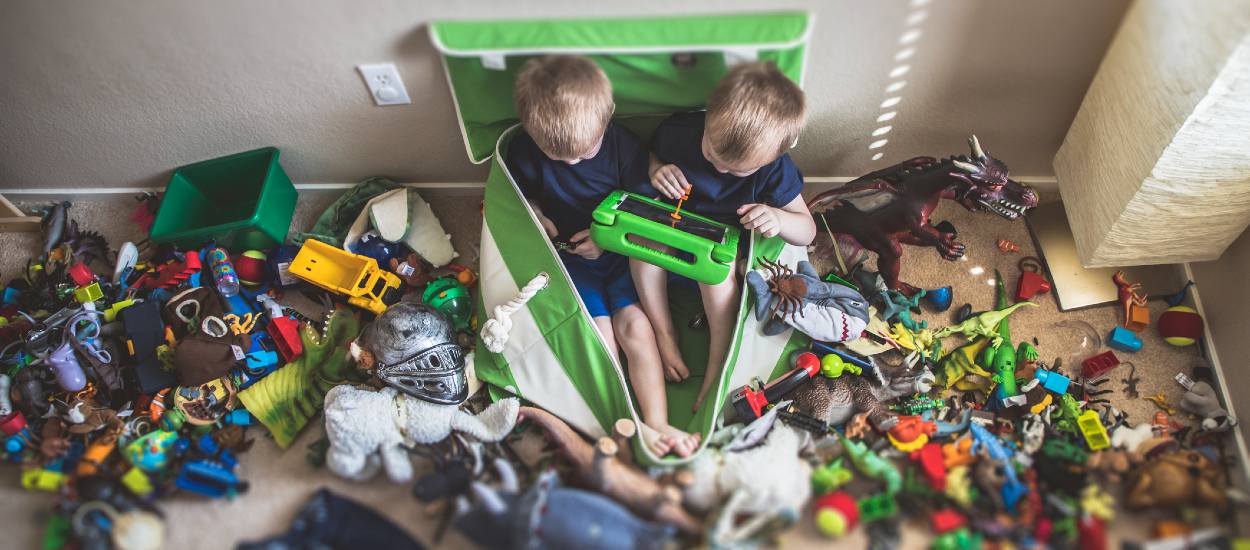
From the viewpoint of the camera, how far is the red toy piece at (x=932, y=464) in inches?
49.6

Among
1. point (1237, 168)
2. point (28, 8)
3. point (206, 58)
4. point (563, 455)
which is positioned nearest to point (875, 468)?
point (563, 455)

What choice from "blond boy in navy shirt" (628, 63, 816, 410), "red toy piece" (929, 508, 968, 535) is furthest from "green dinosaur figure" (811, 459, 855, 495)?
"blond boy in navy shirt" (628, 63, 816, 410)

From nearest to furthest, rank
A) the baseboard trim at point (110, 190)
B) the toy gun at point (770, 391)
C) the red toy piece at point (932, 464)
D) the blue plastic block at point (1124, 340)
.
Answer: the red toy piece at point (932, 464)
the toy gun at point (770, 391)
the blue plastic block at point (1124, 340)
the baseboard trim at point (110, 190)

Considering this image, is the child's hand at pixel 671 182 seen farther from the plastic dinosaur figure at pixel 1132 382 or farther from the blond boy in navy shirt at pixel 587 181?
the plastic dinosaur figure at pixel 1132 382

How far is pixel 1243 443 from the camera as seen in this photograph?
1.33 m

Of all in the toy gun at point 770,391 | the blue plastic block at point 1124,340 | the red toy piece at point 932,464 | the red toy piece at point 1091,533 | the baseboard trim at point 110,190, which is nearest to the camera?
the red toy piece at point 1091,533

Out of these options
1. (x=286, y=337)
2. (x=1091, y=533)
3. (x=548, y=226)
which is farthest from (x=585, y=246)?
(x=1091, y=533)

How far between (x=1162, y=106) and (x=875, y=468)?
751 millimetres

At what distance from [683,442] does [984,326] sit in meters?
0.66

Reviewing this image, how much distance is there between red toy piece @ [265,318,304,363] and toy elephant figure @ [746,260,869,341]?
35.0 inches

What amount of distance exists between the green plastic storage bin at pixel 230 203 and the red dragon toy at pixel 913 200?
1123 mm

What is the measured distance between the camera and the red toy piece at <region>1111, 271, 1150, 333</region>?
150 centimetres

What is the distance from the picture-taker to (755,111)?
1171 mm

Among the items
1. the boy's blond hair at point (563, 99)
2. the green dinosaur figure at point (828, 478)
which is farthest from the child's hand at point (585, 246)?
the green dinosaur figure at point (828, 478)
